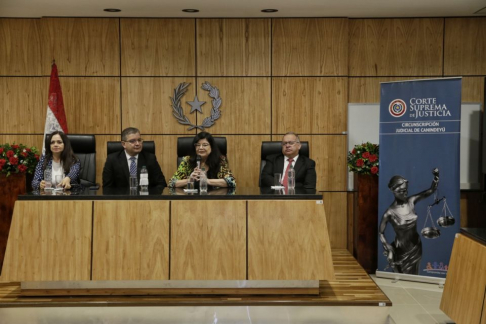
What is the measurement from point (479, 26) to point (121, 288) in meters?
5.10

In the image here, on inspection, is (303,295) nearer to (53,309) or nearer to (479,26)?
(53,309)

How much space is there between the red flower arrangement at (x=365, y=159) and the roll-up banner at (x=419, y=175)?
19cm

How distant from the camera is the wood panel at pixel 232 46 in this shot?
284 inches

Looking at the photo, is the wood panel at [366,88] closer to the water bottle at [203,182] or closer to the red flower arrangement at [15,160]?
the water bottle at [203,182]

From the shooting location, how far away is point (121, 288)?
503 centimetres

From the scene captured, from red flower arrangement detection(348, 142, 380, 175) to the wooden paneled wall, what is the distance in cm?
69

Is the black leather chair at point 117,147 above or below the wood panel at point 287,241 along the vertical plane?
above

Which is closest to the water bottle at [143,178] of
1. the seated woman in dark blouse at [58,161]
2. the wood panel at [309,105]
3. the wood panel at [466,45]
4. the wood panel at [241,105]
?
the seated woman in dark blouse at [58,161]

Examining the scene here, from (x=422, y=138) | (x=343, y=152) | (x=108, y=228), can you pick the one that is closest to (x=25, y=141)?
(x=108, y=228)

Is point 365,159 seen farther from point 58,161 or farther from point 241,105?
point 58,161

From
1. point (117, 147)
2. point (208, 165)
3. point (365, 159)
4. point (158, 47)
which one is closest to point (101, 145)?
point (117, 147)

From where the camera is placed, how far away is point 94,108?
7.20m

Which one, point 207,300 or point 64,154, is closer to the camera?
point 207,300

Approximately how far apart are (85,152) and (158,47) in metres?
1.56
